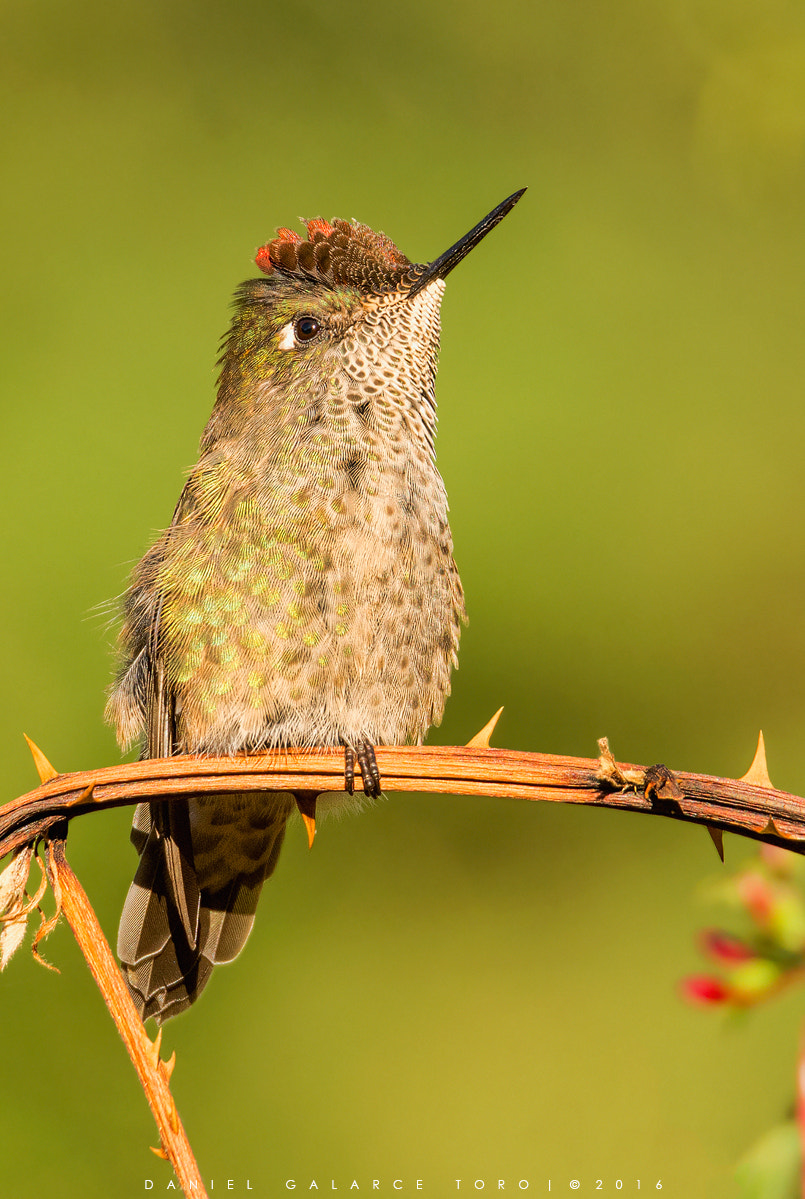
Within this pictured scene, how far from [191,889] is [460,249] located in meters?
1.34

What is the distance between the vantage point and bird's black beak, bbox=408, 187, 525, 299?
1752mm

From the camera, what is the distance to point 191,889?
220cm

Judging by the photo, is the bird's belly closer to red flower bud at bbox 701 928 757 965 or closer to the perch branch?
the perch branch

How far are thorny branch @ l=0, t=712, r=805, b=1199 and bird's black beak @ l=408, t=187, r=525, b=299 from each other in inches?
35.7

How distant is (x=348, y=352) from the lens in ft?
6.60

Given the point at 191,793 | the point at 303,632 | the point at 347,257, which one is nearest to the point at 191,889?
the point at 303,632

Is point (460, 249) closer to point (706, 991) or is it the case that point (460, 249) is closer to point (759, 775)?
point (759, 775)

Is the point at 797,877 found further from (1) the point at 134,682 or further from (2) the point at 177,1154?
(1) the point at 134,682

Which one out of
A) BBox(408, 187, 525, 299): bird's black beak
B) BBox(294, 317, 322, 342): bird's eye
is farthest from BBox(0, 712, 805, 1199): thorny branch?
BBox(294, 317, 322, 342): bird's eye

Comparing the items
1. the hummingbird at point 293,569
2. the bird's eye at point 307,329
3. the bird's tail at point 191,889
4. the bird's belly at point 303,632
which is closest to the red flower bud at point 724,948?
the hummingbird at point 293,569

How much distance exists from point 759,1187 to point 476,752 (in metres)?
0.54

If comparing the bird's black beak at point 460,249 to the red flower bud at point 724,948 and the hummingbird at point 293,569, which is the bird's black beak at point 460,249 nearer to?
the hummingbird at point 293,569

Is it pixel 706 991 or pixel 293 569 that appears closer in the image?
pixel 706 991

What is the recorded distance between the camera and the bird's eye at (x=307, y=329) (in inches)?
80.4
